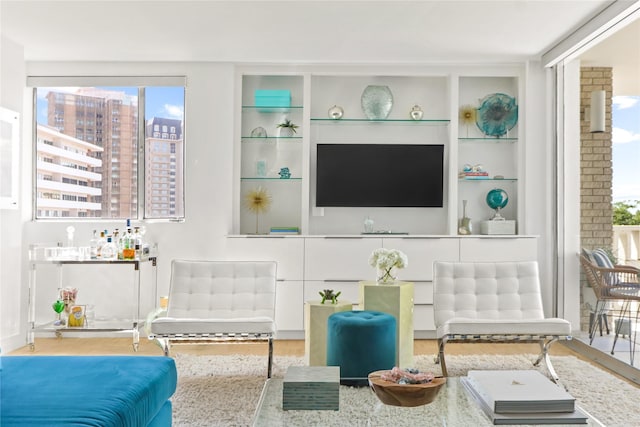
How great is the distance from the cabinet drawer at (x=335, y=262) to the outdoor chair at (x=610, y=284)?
1.86 m

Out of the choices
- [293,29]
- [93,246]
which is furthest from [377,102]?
[93,246]

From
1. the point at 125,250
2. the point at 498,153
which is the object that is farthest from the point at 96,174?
the point at 498,153

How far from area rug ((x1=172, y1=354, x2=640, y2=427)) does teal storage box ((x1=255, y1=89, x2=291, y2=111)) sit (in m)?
2.50

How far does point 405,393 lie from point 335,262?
9.94 feet

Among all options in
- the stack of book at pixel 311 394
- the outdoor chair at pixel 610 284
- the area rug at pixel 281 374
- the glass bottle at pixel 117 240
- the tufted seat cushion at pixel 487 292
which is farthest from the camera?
the glass bottle at pixel 117 240

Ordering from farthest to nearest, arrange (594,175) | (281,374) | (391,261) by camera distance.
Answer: (594,175) < (391,261) < (281,374)

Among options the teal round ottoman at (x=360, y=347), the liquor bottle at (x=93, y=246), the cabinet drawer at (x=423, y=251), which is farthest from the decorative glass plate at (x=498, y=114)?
the liquor bottle at (x=93, y=246)

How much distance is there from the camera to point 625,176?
4047 millimetres

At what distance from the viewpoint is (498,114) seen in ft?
18.7

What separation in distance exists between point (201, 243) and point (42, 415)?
3709 mm

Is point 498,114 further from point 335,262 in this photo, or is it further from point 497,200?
point 335,262

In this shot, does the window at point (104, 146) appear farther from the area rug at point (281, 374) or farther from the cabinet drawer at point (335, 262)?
the area rug at point (281, 374)

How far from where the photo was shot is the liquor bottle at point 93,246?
516 centimetres

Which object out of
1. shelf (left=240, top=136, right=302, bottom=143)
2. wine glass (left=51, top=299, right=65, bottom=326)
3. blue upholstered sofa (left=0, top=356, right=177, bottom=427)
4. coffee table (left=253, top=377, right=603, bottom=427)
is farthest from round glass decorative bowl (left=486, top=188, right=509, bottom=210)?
wine glass (left=51, top=299, right=65, bottom=326)
